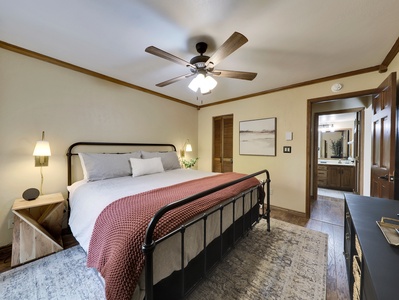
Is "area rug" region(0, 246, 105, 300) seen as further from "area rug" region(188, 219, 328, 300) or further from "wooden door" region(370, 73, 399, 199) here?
"wooden door" region(370, 73, 399, 199)

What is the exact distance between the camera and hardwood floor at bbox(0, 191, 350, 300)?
5.20 feet

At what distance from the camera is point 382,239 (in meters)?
0.95

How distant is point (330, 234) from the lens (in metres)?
2.46

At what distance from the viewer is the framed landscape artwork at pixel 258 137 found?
352 cm

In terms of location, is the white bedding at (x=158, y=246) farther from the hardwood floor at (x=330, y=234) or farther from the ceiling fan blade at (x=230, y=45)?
the ceiling fan blade at (x=230, y=45)

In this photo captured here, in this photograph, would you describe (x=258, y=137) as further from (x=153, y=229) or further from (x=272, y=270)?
(x=153, y=229)

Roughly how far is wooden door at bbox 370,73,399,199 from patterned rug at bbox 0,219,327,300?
999 mm

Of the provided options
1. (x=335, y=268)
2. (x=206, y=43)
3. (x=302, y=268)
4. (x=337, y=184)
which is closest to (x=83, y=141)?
(x=206, y=43)

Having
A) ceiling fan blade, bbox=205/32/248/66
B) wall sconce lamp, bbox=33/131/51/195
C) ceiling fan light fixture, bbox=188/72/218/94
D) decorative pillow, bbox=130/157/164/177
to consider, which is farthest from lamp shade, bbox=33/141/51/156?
ceiling fan blade, bbox=205/32/248/66

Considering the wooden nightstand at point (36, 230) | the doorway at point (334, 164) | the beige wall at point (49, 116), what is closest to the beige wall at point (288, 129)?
the doorway at point (334, 164)

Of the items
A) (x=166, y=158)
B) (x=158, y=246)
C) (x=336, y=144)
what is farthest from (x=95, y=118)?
(x=336, y=144)

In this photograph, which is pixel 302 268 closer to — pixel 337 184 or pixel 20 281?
pixel 20 281

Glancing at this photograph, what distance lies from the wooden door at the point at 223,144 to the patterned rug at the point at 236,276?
7.89ft

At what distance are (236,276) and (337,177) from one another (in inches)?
193
